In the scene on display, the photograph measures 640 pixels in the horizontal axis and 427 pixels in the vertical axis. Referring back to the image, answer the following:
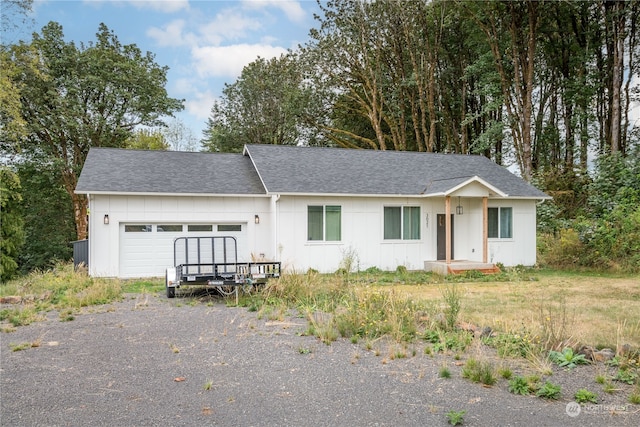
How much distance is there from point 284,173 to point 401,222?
13.7 ft

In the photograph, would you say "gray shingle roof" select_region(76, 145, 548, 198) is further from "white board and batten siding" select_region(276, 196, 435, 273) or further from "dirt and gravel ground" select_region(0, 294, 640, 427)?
"dirt and gravel ground" select_region(0, 294, 640, 427)

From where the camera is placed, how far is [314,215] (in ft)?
48.2

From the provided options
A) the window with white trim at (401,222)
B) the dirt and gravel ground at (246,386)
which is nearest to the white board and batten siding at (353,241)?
the window with white trim at (401,222)

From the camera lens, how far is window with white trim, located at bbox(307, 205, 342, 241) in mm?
14656

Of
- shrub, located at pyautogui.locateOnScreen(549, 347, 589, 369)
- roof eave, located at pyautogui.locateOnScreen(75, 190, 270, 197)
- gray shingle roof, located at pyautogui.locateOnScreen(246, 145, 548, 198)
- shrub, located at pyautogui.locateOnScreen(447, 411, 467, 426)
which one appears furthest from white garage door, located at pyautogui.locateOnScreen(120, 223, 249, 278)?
shrub, located at pyautogui.locateOnScreen(447, 411, 467, 426)

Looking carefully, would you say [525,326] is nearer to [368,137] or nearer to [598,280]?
[598,280]

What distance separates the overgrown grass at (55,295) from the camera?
7828mm

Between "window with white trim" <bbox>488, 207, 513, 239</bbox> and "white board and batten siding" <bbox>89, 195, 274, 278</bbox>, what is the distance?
761 centimetres

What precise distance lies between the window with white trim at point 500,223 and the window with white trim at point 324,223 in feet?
17.7

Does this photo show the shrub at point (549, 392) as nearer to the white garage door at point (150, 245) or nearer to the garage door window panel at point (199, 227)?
the white garage door at point (150, 245)

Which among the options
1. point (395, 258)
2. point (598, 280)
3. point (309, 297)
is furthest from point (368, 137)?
point (309, 297)

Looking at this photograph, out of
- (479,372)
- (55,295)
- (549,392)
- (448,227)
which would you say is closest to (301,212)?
(448,227)

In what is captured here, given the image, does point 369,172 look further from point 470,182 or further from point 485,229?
point 485,229

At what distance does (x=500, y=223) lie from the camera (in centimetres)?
1633
